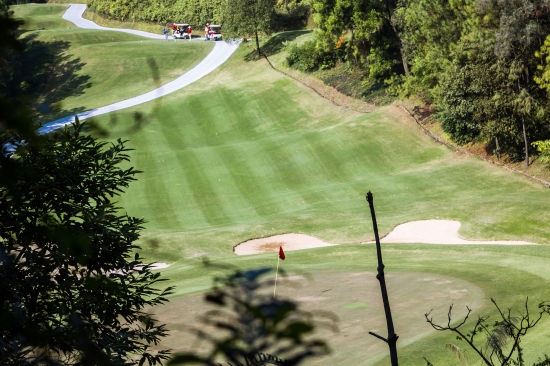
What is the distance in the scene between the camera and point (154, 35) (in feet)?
315

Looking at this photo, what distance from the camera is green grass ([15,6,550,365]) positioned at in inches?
859

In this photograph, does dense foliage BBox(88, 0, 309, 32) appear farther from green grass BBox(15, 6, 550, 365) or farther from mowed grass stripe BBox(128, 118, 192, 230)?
mowed grass stripe BBox(128, 118, 192, 230)

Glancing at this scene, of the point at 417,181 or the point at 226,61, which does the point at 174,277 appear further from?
the point at 226,61

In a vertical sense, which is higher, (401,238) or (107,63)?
(107,63)

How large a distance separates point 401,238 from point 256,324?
3273 centimetres

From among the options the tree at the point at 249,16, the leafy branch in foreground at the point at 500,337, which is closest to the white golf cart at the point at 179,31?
the tree at the point at 249,16

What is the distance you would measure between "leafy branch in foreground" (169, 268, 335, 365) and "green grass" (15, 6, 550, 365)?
1143 cm

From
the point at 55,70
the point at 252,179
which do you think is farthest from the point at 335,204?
the point at 55,70

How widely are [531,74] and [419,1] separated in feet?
38.5

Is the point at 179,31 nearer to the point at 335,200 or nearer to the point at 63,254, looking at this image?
the point at 335,200

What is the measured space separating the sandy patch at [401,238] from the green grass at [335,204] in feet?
1.86

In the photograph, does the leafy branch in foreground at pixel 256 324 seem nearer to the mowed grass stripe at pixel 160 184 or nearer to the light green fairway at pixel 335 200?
the light green fairway at pixel 335 200

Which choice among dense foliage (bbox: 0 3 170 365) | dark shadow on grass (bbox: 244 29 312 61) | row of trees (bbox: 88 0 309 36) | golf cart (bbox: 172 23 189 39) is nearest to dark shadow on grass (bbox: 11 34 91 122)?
golf cart (bbox: 172 23 189 39)

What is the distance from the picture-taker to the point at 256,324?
210 cm
